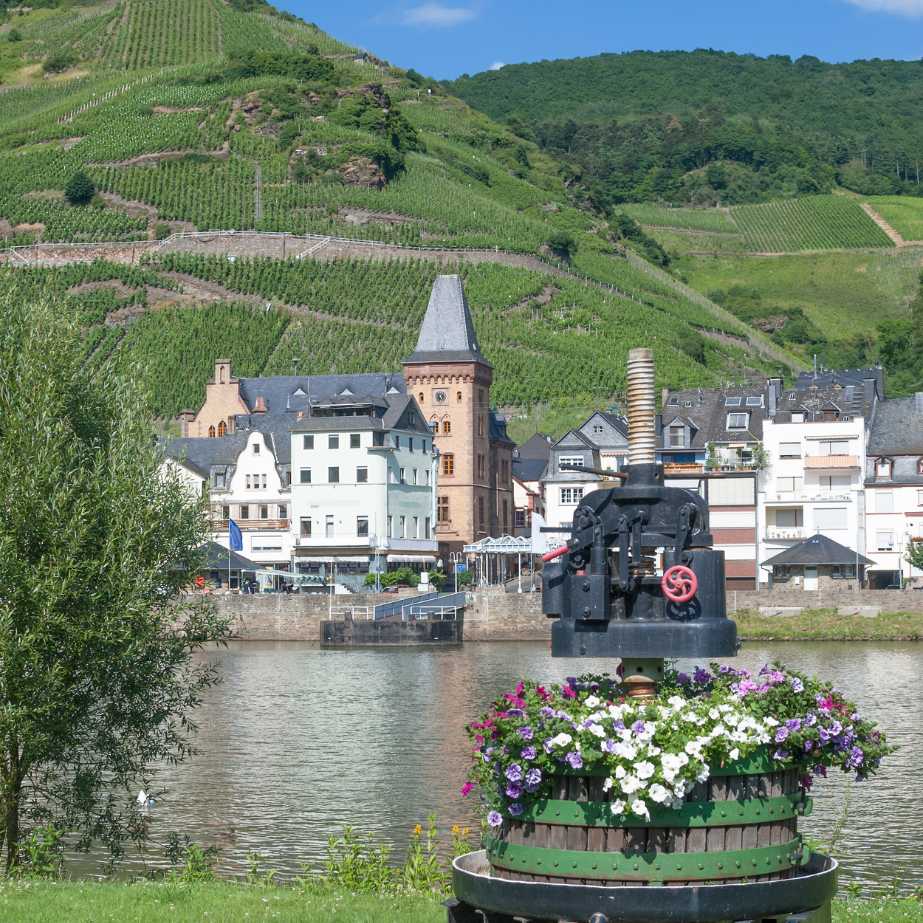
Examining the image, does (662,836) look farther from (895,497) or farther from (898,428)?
(898,428)

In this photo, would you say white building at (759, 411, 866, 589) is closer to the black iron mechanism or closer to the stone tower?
the stone tower

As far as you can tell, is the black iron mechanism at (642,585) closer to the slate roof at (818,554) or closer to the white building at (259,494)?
the slate roof at (818,554)

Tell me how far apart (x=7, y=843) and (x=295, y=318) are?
421 feet

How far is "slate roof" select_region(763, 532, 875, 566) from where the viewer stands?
85.5 meters

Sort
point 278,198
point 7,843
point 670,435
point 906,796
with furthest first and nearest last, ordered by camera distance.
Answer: point 278,198, point 670,435, point 906,796, point 7,843

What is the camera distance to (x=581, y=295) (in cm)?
15662

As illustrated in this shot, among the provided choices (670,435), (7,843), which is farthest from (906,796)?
(670,435)

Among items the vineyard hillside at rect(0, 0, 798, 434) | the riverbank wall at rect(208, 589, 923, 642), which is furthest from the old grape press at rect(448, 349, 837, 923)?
the vineyard hillside at rect(0, 0, 798, 434)

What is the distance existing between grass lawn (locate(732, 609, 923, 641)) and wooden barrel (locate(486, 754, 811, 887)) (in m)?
65.2

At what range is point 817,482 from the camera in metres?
90.3

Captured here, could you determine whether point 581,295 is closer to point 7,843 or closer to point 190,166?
point 190,166

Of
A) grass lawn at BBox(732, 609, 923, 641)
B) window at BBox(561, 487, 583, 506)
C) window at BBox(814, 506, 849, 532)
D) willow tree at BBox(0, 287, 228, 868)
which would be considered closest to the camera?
willow tree at BBox(0, 287, 228, 868)

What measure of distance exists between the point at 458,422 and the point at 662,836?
94363 millimetres

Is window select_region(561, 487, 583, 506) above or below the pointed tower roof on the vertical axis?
below
